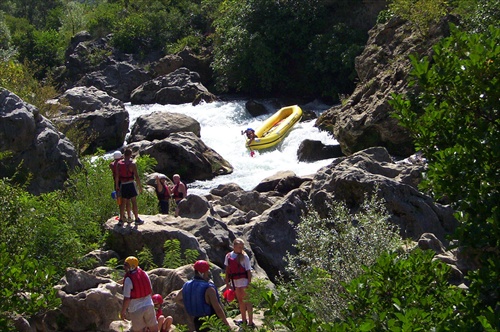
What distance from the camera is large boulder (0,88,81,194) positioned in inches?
709

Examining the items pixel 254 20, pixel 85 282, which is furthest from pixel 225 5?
pixel 85 282

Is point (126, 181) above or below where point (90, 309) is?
above

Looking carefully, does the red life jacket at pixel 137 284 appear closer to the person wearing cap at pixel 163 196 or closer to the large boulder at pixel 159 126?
the person wearing cap at pixel 163 196

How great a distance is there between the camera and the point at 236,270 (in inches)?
404

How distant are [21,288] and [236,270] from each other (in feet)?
8.71

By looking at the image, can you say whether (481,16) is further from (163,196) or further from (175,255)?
(175,255)

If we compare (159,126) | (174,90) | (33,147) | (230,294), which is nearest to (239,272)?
(230,294)

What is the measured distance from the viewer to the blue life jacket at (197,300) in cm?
931

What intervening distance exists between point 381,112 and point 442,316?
1932cm

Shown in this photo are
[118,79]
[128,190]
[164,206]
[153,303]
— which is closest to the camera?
[153,303]

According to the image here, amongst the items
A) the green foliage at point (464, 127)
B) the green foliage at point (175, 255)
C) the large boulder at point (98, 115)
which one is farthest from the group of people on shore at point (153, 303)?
the large boulder at point (98, 115)

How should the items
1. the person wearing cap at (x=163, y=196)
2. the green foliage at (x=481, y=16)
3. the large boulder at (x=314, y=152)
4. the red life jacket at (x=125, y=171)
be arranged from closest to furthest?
the red life jacket at (x=125, y=171) < the person wearing cap at (x=163, y=196) < the green foliage at (x=481, y=16) < the large boulder at (x=314, y=152)

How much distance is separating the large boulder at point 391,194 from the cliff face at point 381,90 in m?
8.84

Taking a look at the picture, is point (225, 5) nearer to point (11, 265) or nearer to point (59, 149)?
point (59, 149)
